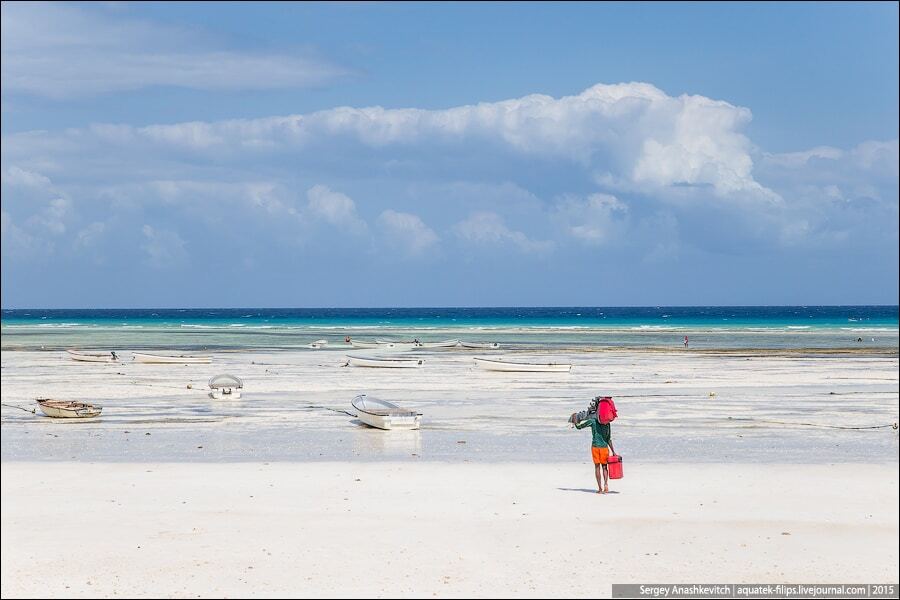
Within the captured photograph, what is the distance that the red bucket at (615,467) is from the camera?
18.4 meters

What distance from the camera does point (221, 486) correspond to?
62.1 ft

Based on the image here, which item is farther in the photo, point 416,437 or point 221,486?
point 416,437

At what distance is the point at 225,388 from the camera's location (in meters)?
36.6

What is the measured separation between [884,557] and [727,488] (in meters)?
4.95

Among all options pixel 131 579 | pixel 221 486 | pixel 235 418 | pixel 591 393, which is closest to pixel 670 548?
pixel 131 579

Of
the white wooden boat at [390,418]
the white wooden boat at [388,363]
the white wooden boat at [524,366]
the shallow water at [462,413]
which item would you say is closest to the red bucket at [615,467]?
the shallow water at [462,413]

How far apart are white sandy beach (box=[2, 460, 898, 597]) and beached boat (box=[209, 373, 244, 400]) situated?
15.0 m

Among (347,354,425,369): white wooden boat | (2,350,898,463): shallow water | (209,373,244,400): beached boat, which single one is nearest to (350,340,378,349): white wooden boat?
(347,354,425,369): white wooden boat

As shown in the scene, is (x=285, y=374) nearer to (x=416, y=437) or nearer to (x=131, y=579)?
(x=416, y=437)

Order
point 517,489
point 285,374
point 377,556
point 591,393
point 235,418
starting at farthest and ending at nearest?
point 285,374 < point 591,393 < point 235,418 < point 517,489 < point 377,556

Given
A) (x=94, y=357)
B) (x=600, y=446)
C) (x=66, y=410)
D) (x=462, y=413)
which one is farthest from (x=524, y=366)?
(x=600, y=446)

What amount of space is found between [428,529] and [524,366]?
38867 mm

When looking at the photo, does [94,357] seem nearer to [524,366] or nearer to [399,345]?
[524,366]

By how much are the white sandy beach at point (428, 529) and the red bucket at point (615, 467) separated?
0.38m
